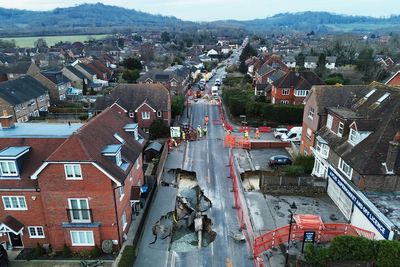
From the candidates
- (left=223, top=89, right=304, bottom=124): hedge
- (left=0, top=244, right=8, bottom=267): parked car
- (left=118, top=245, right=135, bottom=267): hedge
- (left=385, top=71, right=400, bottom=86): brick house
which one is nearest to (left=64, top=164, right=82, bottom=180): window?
(left=118, top=245, right=135, bottom=267): hedge

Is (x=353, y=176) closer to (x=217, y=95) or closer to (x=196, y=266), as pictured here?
(x=196, y=266)

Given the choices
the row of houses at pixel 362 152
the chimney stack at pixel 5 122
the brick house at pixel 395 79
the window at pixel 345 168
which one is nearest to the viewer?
the row of houses at pixel 362 152

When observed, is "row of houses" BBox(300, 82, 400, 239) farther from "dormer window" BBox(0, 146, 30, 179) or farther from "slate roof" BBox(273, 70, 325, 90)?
"dormer window" BBox(0, 146, 30, 179)

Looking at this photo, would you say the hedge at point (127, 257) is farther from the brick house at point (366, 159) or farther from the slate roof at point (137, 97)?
the slate roof at point (137, 97)

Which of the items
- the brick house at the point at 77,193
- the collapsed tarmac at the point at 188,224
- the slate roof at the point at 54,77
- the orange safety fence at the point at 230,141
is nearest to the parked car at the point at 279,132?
the orange safety fence at the point at 230,141

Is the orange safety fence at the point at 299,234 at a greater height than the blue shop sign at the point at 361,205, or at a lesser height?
lesser

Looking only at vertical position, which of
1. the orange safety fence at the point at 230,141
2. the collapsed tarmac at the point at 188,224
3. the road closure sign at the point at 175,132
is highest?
the road closure sign at the point at 175,132

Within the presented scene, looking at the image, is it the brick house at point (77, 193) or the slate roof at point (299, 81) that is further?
the slate roof at point (299, 81)
